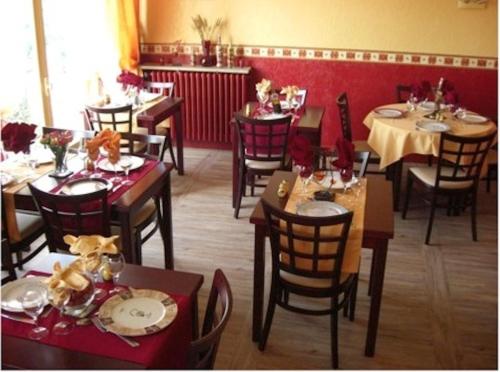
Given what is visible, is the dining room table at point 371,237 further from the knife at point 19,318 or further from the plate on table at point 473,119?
the plate on table at point 473,119

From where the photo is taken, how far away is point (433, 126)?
4.55 meters

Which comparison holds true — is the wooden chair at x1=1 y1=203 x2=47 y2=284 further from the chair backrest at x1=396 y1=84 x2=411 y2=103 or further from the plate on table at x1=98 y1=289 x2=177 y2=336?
the chair backrest at x1=396 y1=84 x2=411 y2=103

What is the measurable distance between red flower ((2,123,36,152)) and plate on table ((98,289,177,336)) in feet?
4.64

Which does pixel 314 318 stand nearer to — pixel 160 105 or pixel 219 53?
pixel 160 105

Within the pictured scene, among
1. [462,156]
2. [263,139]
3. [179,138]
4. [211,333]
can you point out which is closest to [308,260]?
[211,333]

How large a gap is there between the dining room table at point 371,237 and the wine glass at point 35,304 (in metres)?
1.08

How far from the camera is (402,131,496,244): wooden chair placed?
159 inches

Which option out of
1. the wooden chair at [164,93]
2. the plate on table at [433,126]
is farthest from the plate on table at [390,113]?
the wooden chair at [164,93]

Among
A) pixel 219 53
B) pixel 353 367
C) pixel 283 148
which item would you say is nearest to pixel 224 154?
pixel 219 53

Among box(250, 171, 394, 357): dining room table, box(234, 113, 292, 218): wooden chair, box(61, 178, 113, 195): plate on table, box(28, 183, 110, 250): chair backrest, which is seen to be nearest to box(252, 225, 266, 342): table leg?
box(250, 171, 394, 357): dining room table

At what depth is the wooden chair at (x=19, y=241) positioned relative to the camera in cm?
308

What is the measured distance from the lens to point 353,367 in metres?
2.94

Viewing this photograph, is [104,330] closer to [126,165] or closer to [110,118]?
[126,165]

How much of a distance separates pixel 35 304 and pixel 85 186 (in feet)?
4.14
